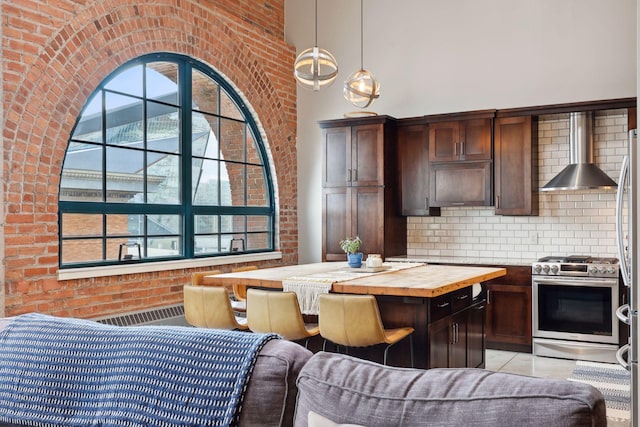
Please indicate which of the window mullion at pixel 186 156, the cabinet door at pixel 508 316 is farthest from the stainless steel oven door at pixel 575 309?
the window mullion at pixel 186 156

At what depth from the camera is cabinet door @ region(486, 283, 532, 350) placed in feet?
20.5

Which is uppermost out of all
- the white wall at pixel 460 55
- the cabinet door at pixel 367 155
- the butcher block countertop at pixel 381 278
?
the white wall at pixel 460 55

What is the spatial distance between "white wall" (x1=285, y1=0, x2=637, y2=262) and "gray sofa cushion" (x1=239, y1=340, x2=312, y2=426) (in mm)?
5794

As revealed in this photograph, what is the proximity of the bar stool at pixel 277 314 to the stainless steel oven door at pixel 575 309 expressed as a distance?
3.02m

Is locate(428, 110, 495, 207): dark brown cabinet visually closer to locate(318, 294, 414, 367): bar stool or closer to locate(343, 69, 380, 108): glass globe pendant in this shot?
locate(343, 69, 380, 108): glass globe pendant

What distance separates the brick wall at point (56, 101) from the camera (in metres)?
4.66

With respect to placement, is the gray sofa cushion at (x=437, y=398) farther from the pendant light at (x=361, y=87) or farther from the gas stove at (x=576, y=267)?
the gas stove at (x=576, y=267)

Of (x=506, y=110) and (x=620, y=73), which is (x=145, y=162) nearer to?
(x=506, y=110)

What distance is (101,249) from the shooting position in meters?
5.47

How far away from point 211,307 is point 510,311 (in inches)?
135

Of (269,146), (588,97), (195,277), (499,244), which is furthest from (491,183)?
(195,277)

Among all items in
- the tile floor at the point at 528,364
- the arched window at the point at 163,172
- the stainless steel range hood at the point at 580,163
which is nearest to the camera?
the arched window at the point at 163,172

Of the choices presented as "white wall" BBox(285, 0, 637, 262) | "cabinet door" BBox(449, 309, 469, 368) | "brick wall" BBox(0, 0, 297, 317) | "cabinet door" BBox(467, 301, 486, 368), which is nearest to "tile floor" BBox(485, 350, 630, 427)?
"cabinet door" BBox(467, 301, 486, 368)

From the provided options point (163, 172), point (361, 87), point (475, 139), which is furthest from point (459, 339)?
point (163, 172)
